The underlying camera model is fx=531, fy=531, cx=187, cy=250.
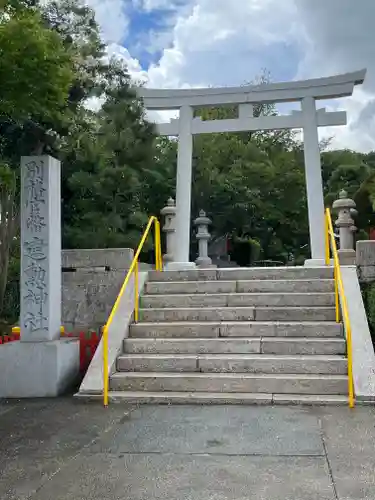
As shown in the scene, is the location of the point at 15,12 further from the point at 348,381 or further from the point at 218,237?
the point at 218,237

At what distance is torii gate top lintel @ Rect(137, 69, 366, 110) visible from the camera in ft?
40.7

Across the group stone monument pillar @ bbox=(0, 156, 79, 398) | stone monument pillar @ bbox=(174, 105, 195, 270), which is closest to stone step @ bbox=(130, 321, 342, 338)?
stone monument pillar @ bbox=(0, 156, 79, 398)

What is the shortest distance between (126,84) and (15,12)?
25.7 feet

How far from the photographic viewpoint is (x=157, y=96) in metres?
13.0

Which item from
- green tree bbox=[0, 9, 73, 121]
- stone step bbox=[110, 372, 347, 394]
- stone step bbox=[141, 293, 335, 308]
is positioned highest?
green tree bbox=[0, 9, 73, 121]

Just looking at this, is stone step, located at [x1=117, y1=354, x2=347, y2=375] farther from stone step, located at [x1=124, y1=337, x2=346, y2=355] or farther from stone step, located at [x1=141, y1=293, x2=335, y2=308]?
stone step, located at [x1=141, y1=293, x2=335, y2=308]

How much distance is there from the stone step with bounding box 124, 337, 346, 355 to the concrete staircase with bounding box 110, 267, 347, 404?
12 mm

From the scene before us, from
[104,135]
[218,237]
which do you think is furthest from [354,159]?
[104,135]

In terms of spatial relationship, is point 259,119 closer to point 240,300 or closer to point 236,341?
point 240,300

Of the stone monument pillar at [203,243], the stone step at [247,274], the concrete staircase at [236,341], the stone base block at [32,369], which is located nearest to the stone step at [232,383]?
the concrete staircase at [236,341]

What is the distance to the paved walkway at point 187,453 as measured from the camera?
136 inches

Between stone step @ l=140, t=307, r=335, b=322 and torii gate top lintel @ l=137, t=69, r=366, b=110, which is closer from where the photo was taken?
stone step @ l=140, t=307, r=335, b=322

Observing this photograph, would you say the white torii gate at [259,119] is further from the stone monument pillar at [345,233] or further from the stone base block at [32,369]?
the stone base block at [32,369]

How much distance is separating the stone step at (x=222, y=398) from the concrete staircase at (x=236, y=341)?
0.04ft
